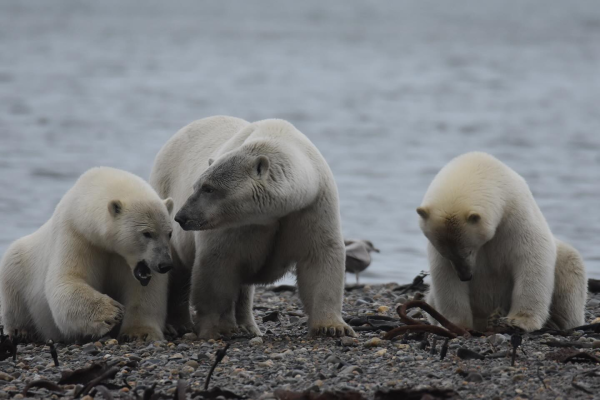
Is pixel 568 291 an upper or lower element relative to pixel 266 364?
upper

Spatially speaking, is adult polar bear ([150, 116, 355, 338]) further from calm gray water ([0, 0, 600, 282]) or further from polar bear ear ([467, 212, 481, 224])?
calm gray water ([0, 0, 600, 282])

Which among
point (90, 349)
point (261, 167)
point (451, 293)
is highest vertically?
point (261, 167)

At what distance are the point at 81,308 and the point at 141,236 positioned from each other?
0.59 meters

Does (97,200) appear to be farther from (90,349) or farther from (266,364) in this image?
(266,364)

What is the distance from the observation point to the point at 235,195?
602 centimetres

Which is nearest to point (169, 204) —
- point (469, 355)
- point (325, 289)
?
point (325, 289)

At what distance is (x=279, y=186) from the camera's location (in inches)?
236

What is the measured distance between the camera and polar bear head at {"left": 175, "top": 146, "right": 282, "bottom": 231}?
19.7 ft

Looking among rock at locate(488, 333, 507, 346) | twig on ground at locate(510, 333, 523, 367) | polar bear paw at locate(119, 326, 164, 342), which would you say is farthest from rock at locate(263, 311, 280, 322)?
twig on ground at locate(510, 333, 523, 367)

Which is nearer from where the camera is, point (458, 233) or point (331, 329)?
point (458, 233)

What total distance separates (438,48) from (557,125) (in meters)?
28.6

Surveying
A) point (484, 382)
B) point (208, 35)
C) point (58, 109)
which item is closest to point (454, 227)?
point (484, 382)

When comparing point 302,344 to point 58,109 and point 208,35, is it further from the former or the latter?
point 208,35

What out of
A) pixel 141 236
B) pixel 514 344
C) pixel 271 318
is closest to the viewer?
pixel 514 344
